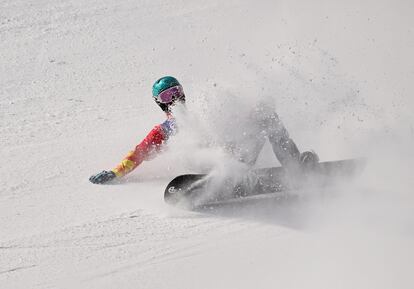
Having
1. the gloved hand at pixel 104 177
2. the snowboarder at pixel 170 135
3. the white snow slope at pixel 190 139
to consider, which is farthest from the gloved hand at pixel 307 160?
the gloved hand at pixel 104 177

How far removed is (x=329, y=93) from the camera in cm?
786

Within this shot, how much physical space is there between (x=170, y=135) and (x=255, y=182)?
3.08 ft

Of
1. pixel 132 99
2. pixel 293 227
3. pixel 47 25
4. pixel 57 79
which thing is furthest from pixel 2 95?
pixel 293 227

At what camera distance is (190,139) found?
649 cm

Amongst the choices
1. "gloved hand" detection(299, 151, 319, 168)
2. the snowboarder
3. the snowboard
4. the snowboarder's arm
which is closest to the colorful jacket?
the snowboarder

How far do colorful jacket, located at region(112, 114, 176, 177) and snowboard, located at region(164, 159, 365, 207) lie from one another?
2.29 ft

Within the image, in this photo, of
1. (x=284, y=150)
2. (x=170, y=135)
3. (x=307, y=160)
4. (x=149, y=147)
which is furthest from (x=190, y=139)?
(x=307, y=160)

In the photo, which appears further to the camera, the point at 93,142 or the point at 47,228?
the point at 93,142

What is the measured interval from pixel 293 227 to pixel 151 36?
20.6 ft

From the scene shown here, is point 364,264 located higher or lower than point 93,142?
lower

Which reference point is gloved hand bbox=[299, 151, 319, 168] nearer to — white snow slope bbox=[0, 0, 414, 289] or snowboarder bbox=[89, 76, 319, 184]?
snowboarder bbox=[89, 76, 319, 184]

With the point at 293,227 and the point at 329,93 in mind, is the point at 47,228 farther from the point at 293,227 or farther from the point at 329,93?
the point at 329,93

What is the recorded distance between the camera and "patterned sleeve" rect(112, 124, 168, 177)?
652 centimetres

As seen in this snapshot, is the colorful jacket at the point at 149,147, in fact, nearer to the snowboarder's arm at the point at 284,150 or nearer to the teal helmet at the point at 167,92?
the teal helmet at the point at 167,92
